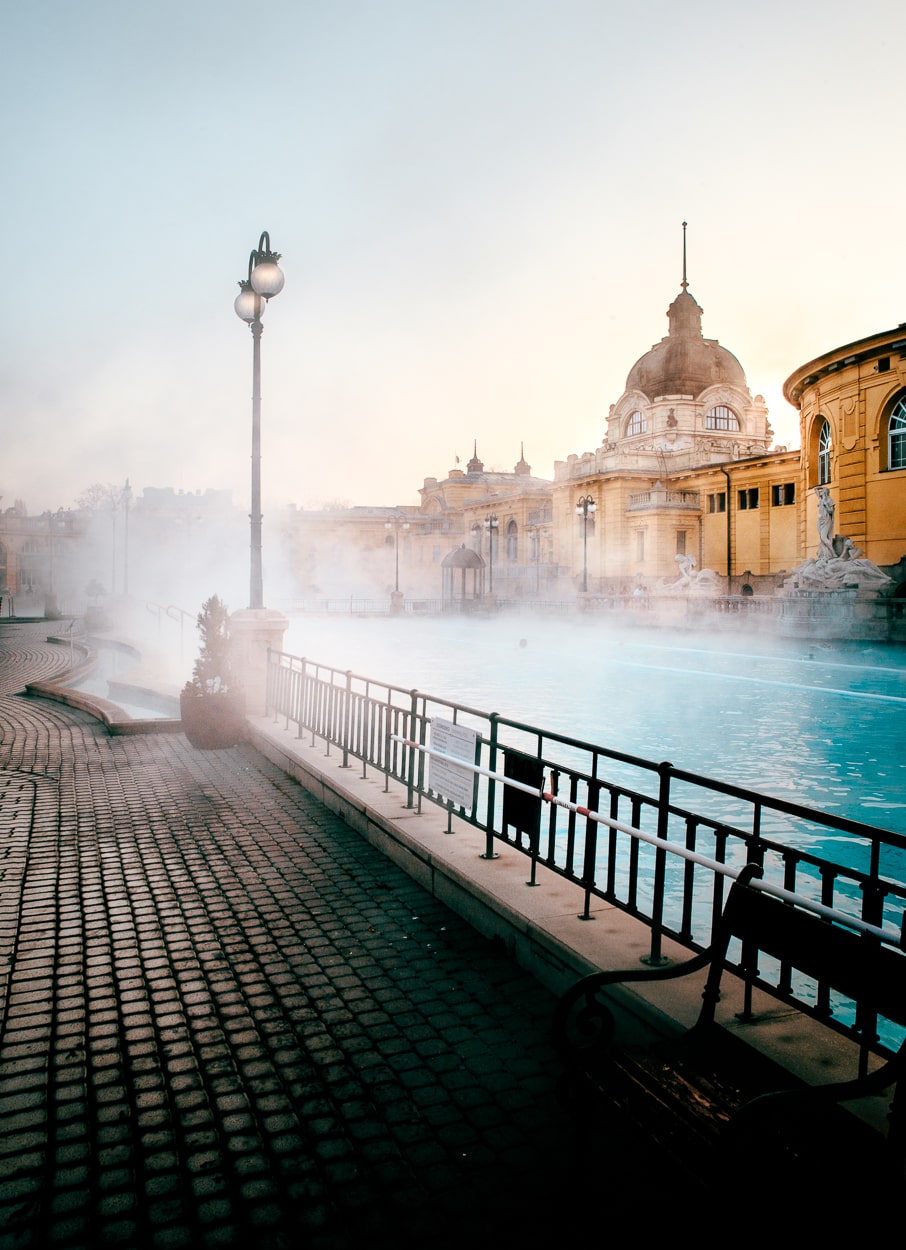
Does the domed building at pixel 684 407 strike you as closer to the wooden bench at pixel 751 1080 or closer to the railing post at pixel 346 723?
the railing post at pixel 346 723

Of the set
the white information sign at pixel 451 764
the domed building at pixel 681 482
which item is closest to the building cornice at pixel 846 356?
the domed building at pixel 681 482

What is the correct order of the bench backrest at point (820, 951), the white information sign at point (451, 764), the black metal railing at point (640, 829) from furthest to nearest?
the white information sign at point (451, 764), the black metal railing at point (640, 829), the bench backrest at point (820, 951)

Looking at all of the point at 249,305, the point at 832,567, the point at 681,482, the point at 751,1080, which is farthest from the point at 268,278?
the point at 681,482

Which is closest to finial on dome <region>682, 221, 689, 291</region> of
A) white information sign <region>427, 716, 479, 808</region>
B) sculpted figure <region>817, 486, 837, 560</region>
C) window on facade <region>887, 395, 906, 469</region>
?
window on facade <region>887, 395, 906, 469</region>

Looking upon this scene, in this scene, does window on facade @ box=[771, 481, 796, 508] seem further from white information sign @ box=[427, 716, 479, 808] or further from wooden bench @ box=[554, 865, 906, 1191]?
wooden bench @ box=[554, 865, 906, 1191]

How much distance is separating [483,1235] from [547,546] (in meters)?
69.4

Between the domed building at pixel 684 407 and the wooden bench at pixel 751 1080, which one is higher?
the domed building at pixel 684 407

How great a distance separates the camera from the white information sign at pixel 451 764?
19.5 ft

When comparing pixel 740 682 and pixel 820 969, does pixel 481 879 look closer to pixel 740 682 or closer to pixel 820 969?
pixel 820 969

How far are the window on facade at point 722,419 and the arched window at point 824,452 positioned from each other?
93.6 feet

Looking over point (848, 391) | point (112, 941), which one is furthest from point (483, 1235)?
point (848, 391)

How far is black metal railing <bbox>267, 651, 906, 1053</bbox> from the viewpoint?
11.2 feet

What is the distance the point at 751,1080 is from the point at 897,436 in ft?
108

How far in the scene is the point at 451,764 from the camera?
6086mm
